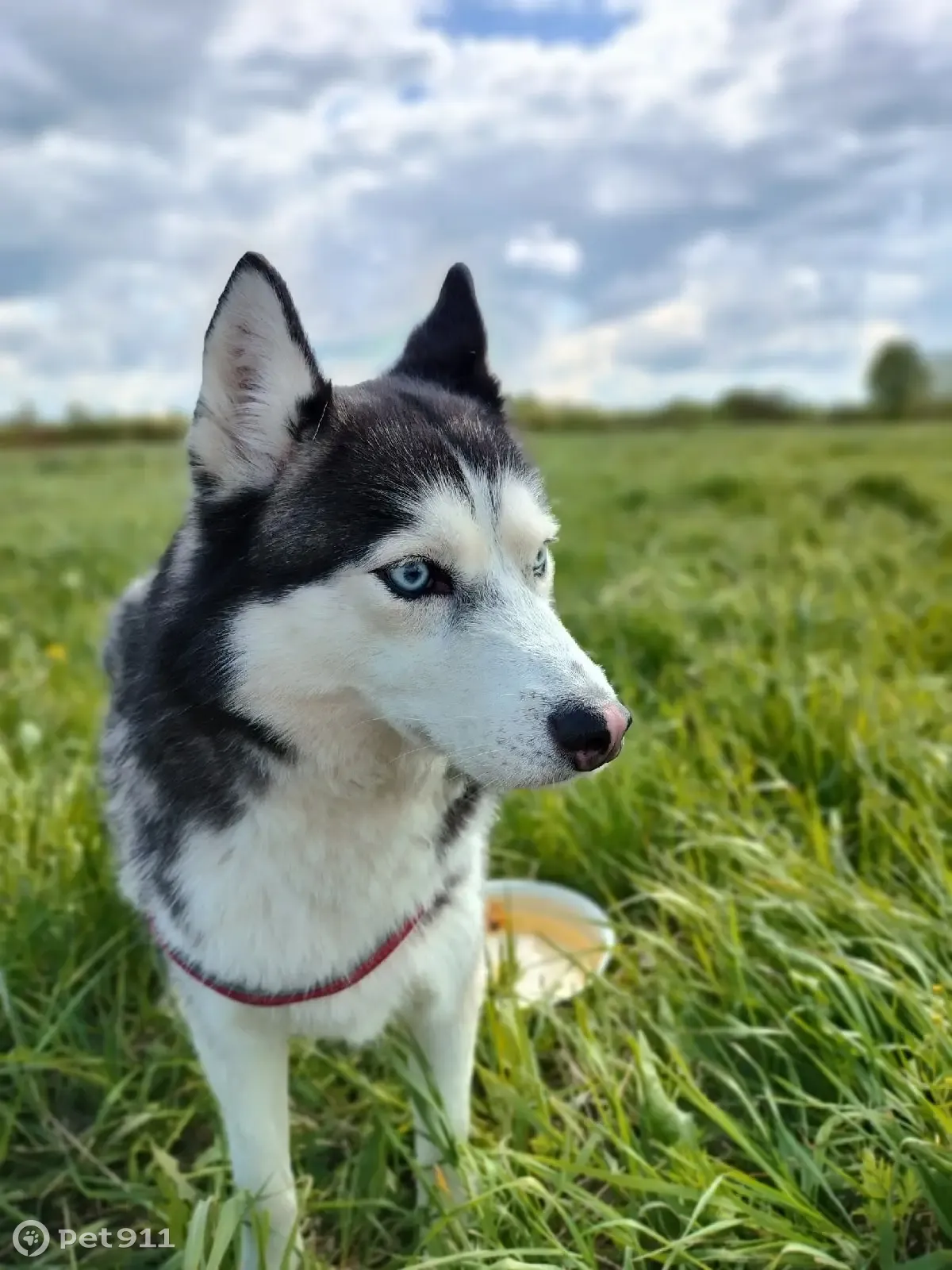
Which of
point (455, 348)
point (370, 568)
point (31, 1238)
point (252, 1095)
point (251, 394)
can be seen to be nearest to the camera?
point (370, 568)

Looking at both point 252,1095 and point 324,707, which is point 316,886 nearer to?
point 324,707

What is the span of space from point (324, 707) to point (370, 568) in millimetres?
260

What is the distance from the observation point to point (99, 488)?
11.8 m

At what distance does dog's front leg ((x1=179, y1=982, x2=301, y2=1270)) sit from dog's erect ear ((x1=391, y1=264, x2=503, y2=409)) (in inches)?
54.9

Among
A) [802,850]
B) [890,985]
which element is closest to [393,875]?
[890,985]

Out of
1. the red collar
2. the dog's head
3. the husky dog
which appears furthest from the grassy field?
the dog's head

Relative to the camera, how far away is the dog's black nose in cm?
147

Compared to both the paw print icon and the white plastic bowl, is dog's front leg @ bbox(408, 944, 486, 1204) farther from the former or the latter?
the paw print icon

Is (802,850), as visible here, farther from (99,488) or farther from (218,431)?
(99,488)

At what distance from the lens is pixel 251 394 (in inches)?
69.1

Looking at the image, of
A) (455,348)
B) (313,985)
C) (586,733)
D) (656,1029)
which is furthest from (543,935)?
(455,348)

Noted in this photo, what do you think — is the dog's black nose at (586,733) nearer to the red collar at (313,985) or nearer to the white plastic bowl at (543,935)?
the red collar at (313,985)

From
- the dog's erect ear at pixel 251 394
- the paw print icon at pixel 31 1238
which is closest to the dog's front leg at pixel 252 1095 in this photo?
the paw print icon at pixel 31 1238

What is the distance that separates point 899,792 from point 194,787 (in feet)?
7.23
